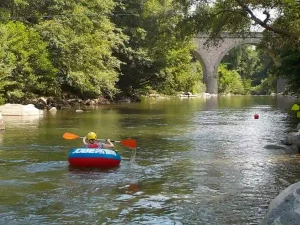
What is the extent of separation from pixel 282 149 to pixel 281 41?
10.4 feet

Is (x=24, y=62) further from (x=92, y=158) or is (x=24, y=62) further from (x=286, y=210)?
(x=286, y=210)

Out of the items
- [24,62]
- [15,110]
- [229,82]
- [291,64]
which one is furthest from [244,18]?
[229,82]

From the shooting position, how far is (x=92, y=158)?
885cm

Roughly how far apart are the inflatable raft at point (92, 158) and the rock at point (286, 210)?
458 cm

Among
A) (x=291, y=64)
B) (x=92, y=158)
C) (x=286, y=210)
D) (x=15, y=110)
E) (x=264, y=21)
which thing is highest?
(x=264, y=21)

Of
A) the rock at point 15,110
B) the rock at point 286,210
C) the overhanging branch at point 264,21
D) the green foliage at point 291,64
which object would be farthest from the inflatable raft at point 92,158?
the rock at point 15,110

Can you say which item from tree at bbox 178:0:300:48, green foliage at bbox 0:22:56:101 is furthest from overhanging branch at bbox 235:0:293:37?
green foliage at bbox 0:22:56:101

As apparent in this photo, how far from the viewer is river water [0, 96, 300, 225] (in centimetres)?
616

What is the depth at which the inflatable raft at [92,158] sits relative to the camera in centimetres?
885

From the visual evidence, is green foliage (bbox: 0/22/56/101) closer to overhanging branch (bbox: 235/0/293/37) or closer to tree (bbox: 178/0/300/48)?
tree (bbox: 178/0/300/48)

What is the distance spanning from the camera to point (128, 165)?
9.42 meters

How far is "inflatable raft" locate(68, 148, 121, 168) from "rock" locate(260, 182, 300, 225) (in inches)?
180

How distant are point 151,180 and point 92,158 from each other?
1.28m

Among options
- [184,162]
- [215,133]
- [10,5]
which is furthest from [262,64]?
[184,162]
